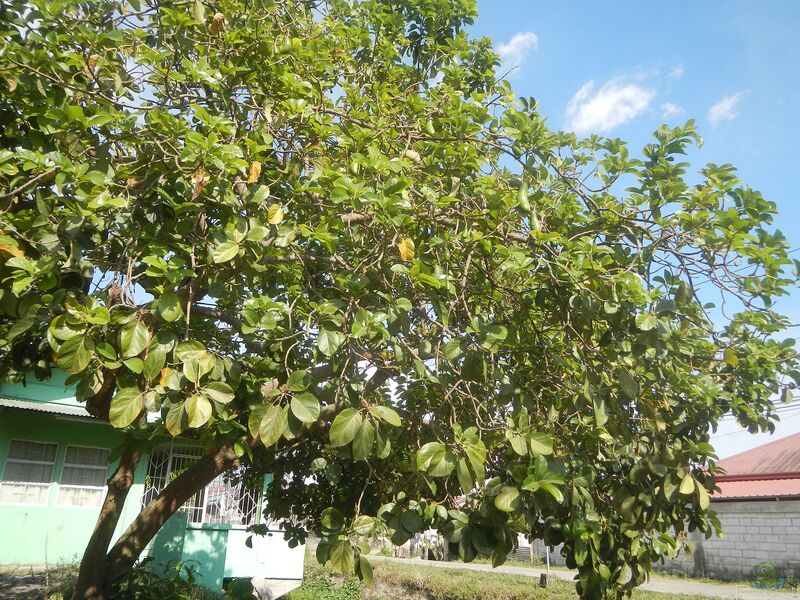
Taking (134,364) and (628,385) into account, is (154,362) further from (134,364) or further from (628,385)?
(628,385)

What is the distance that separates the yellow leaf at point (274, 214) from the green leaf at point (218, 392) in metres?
0.93

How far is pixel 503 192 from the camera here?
3.58m

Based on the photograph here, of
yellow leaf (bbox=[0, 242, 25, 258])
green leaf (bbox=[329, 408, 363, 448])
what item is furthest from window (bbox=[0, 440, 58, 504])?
green leaf (bbox=[329, 408, 363, 448])

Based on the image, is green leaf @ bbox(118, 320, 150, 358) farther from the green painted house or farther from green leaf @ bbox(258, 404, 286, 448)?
the green painted house

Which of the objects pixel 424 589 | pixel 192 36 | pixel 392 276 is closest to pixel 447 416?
pixel 392 276

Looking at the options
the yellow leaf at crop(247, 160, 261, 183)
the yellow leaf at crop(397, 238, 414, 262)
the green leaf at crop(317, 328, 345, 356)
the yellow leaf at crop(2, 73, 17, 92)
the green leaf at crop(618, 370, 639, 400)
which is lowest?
the green leaf at crop(618, 370, 639, 400)

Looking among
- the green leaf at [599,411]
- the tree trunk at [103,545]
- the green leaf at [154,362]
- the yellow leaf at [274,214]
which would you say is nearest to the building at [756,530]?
the tree trunk at [103,545]

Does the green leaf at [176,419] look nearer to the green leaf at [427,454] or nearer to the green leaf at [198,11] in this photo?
the green leaf at [427,454]

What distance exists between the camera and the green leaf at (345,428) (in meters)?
2.49

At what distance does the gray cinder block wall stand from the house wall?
31.1 ft

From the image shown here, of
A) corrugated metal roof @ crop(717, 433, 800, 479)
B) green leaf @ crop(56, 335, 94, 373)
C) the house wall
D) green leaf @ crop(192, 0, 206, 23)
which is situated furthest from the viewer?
corrugated metal roof @ crop(717, 433, 800, 479)

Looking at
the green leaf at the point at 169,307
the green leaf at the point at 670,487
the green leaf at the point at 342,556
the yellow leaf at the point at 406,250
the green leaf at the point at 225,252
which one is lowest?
the green leaf at the point at 342,556

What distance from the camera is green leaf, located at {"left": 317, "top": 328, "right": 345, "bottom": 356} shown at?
2795mm

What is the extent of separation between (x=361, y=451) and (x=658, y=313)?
4.86 ft
